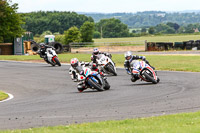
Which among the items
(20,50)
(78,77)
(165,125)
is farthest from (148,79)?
(20,50)

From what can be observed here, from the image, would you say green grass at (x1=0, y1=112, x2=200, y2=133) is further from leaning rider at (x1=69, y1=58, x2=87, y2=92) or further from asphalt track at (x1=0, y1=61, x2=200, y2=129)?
leaning rider at (x1=69, y1=58, x2=87, y2=92)

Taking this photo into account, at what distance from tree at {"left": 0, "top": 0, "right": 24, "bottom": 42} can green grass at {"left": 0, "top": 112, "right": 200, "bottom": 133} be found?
5291 centimetres

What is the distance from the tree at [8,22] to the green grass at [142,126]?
52.9 m

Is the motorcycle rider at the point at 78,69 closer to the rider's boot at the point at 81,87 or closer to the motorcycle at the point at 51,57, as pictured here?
A: the rider's boot at the point at 81,87

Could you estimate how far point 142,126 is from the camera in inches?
344

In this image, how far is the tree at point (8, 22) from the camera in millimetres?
61281

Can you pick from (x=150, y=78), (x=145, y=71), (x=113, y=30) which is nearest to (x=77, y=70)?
(x=145, y=71)

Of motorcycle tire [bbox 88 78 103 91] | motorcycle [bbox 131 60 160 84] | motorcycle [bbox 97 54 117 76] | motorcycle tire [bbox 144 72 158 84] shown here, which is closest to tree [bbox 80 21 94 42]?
motorcycle [bbox 97 54 117 76]

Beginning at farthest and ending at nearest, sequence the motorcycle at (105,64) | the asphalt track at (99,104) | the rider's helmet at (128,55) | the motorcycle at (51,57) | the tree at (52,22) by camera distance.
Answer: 1. the tree at (52,22)
2. the motorcycle at (51,57)
3. the motorcycle at (105,64)
4. the rider's helmet at (128,55)
5. the asphalt track at (99,104)

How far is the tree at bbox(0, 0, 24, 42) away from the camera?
61.3 metres

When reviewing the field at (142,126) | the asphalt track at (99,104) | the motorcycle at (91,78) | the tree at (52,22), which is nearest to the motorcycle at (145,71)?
the asphalt track at (99,104)

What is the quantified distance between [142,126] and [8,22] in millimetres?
56477

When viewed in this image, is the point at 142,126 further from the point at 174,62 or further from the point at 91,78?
the point at 174,62

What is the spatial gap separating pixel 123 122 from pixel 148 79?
9.04 meters
